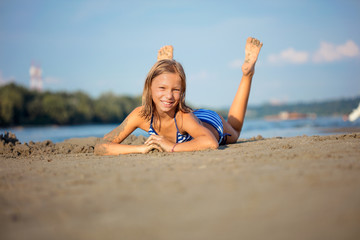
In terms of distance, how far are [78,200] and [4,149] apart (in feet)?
11.7

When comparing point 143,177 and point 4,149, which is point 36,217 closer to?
point 143,177

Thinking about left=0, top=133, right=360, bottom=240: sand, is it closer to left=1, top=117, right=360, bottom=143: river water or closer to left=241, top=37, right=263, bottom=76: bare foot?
left=241, top=37, right=263, bottom=76: bare foot

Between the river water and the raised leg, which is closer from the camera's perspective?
the raised leg

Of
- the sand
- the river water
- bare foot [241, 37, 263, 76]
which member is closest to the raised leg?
bare foot [241, 37, 263, 76]

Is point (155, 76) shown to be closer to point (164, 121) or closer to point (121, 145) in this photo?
point (164, 121)

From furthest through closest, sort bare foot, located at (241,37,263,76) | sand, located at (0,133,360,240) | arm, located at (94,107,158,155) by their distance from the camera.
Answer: bare foot, located at (241,37,263,76) → arm, located at (94,107,158,155) → sand, located at (0,133,360,240)

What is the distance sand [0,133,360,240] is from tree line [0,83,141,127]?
91.6 ft

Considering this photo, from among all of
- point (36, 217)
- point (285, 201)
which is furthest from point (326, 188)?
point (36, 217)

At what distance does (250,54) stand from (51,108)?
2795cm

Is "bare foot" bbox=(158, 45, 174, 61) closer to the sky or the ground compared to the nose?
closer to the sky

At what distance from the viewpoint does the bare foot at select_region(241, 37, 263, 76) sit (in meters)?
4.70

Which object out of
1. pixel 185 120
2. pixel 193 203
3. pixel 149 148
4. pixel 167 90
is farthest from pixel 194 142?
pixel 193 203

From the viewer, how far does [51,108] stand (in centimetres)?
2883

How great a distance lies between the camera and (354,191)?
1.35 m
